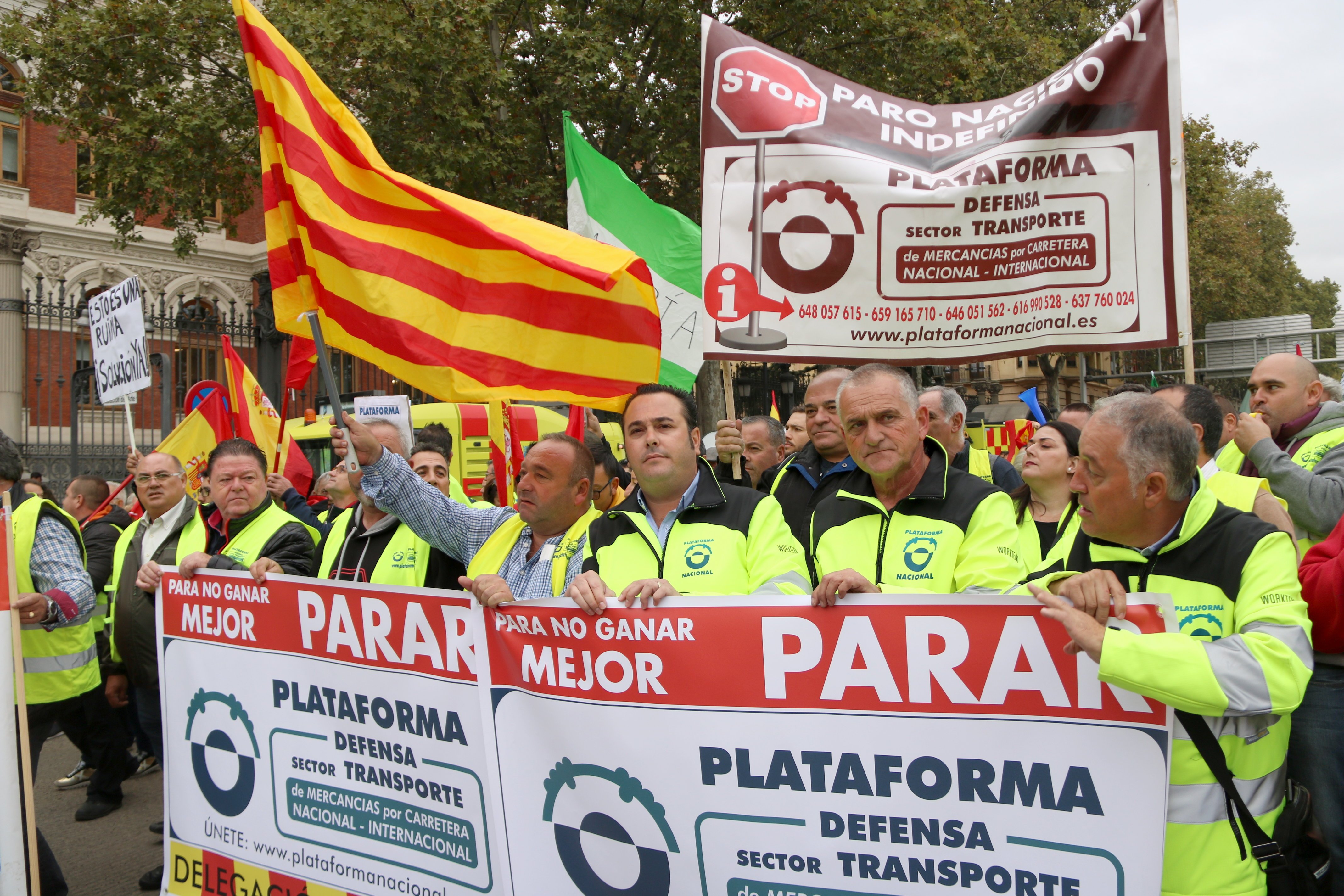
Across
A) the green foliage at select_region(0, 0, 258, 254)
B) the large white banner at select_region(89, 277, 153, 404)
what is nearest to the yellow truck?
the green foliage at select_region(0, 0, 258, 254)

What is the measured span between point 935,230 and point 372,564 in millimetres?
2856

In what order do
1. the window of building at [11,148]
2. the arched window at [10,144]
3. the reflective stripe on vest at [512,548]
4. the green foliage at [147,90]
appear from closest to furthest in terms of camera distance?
the reflective stripe on vest at [512,548]
the green foliage at [147,90]
the arched window at [10,144]
the window of building at [11,148]

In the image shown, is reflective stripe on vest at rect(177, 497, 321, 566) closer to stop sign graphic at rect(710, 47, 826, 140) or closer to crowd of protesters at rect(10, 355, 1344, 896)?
crowd of protesters at rect(10, 355, 1344, 896)

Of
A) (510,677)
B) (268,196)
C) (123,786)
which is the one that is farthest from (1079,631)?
(123,786)

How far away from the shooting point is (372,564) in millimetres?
4078

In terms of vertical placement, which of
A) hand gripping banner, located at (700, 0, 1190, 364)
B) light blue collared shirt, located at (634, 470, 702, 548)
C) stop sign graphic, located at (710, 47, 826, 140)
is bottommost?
light blue collared shirt, located at (634, 470, 702, 548)

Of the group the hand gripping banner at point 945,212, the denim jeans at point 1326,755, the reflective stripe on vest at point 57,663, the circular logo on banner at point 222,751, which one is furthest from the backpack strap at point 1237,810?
the reflective stripe on vest at point 57,663

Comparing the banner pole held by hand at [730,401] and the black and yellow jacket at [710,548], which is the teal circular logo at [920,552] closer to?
the black and yellow jacket at [710,548]

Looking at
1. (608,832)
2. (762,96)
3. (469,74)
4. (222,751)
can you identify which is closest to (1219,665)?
(608,832)

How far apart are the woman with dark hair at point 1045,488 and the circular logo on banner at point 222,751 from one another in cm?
318

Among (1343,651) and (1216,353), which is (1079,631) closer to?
(1343,651)

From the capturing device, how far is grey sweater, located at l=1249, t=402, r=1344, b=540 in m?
3.57

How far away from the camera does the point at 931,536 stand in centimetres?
303

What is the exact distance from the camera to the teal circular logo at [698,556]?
316 cm
